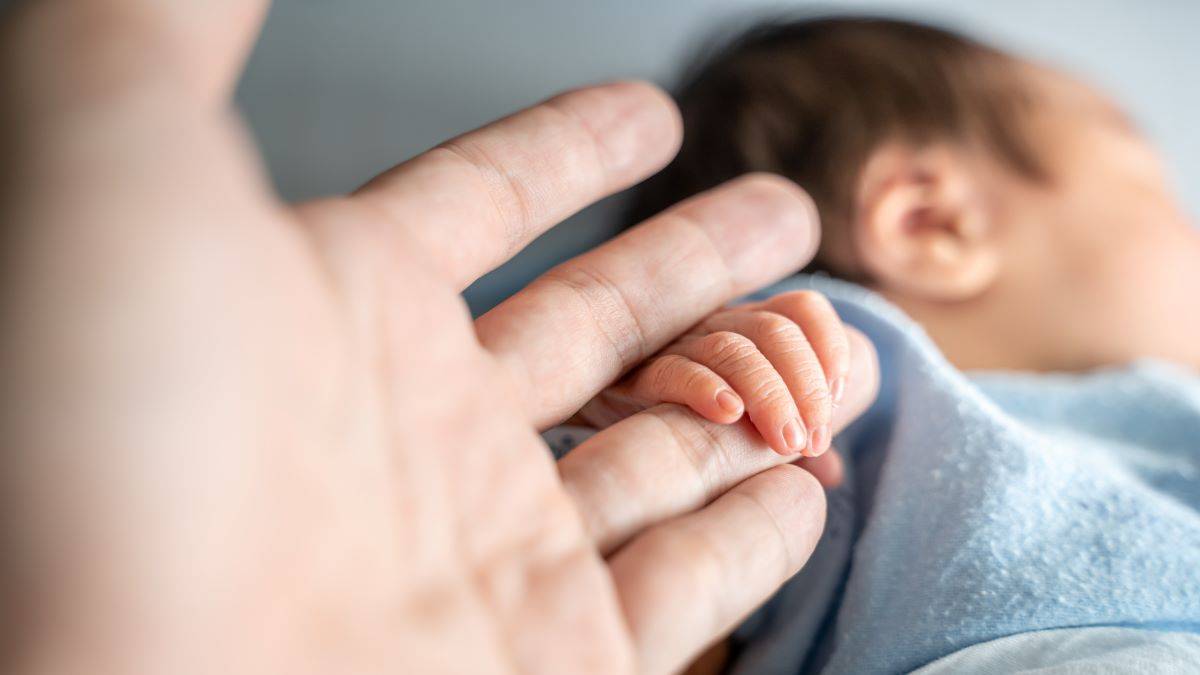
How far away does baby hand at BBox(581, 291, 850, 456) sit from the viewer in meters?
0.53

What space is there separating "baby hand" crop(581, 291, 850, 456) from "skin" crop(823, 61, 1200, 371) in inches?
12.8

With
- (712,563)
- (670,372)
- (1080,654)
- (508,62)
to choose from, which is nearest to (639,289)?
(670,372)

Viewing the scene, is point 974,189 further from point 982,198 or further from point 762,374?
point 762,374

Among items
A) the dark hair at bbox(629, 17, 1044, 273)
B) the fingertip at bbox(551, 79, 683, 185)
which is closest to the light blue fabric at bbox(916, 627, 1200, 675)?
the fingertip at bbox(551, 79, 683, 185)

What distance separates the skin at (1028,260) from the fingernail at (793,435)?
444mm

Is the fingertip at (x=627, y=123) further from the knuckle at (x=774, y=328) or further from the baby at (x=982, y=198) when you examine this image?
the baby at (x=982, y=198)

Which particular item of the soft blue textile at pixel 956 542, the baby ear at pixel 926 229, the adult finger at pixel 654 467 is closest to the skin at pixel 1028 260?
the baby ear at pixel 926 229

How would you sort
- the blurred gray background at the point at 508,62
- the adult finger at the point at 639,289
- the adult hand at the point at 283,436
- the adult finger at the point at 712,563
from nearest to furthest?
the adult hand at the point at 283,436
the adult finger at the point at 712,563
the adult finger at the point at 639,289
the blurred gray background at the point at 508,62

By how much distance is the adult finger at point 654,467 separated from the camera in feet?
1.62

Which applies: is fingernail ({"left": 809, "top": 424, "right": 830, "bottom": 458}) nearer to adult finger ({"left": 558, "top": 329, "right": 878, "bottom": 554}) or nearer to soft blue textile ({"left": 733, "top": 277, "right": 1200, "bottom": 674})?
adult finger ({"left": 558, "top": 329, "right": 878, "bottom": 554})

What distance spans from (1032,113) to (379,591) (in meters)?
0.90

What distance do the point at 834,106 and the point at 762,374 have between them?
1.88 ft

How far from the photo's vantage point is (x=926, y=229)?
36.6 inches

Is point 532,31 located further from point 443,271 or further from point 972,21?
point 443,271
